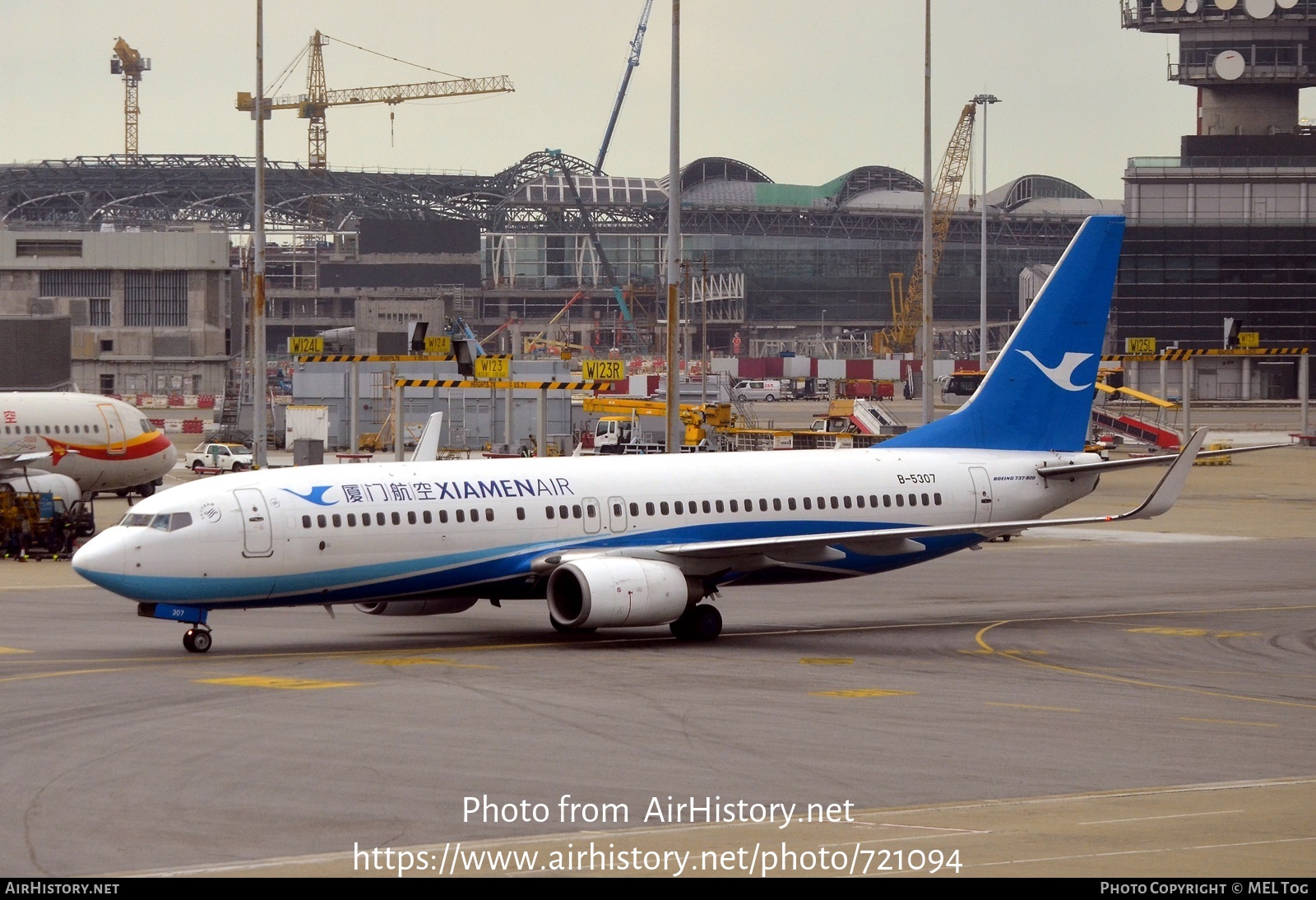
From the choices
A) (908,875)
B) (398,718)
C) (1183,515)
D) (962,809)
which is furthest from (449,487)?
(1183,515)

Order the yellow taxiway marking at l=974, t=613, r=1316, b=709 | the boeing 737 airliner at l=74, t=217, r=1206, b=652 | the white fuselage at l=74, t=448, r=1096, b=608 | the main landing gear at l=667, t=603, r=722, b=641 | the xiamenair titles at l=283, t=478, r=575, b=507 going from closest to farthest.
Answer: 1. the yellow taxiway marking at l=974, t=613, r=1316, b=709
2. the white fuselage at l=74, t=448, r=1096, b=608
3. the boeing 737 airliner at l=74, t=217, r=1206, b=652
4. the xiamenair titles at l=283, t=478, r=575, b=507
5. the main landing gear at l=667, t=603, r=722, b=641

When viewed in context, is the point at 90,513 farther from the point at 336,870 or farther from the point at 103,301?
the point at 103,301

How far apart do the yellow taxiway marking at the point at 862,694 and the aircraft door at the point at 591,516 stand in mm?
9455

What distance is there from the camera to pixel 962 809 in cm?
2062

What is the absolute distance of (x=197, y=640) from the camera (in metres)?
36.5

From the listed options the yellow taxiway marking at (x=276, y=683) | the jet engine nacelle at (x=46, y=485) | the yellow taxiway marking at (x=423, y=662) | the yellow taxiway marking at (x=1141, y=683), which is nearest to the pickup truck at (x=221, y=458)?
the jet engine nacelle at (x=46, y=485)

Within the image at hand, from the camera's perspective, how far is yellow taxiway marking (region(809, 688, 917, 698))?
30.9m

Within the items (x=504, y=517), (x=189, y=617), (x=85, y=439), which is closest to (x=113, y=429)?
(x=85, y=439)

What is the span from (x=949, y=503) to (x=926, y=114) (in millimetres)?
31422

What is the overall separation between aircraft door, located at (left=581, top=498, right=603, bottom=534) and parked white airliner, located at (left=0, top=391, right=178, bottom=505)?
35457 millimetres

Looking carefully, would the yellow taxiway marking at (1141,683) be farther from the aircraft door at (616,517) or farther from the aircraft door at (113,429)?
the aircraft door at (113,429)

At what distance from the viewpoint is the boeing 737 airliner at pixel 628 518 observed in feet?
119

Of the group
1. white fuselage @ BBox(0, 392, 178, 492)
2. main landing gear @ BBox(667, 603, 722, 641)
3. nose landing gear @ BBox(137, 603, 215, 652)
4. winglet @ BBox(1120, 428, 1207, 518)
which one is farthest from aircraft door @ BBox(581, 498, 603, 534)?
white fuselage @ BBox(0, 392, 178, 492)

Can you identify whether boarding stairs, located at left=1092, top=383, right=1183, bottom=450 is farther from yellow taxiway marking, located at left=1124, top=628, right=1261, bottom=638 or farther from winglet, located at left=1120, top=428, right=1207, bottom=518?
winglet, located at left=1120, top=428, right=1207, bottom=518
